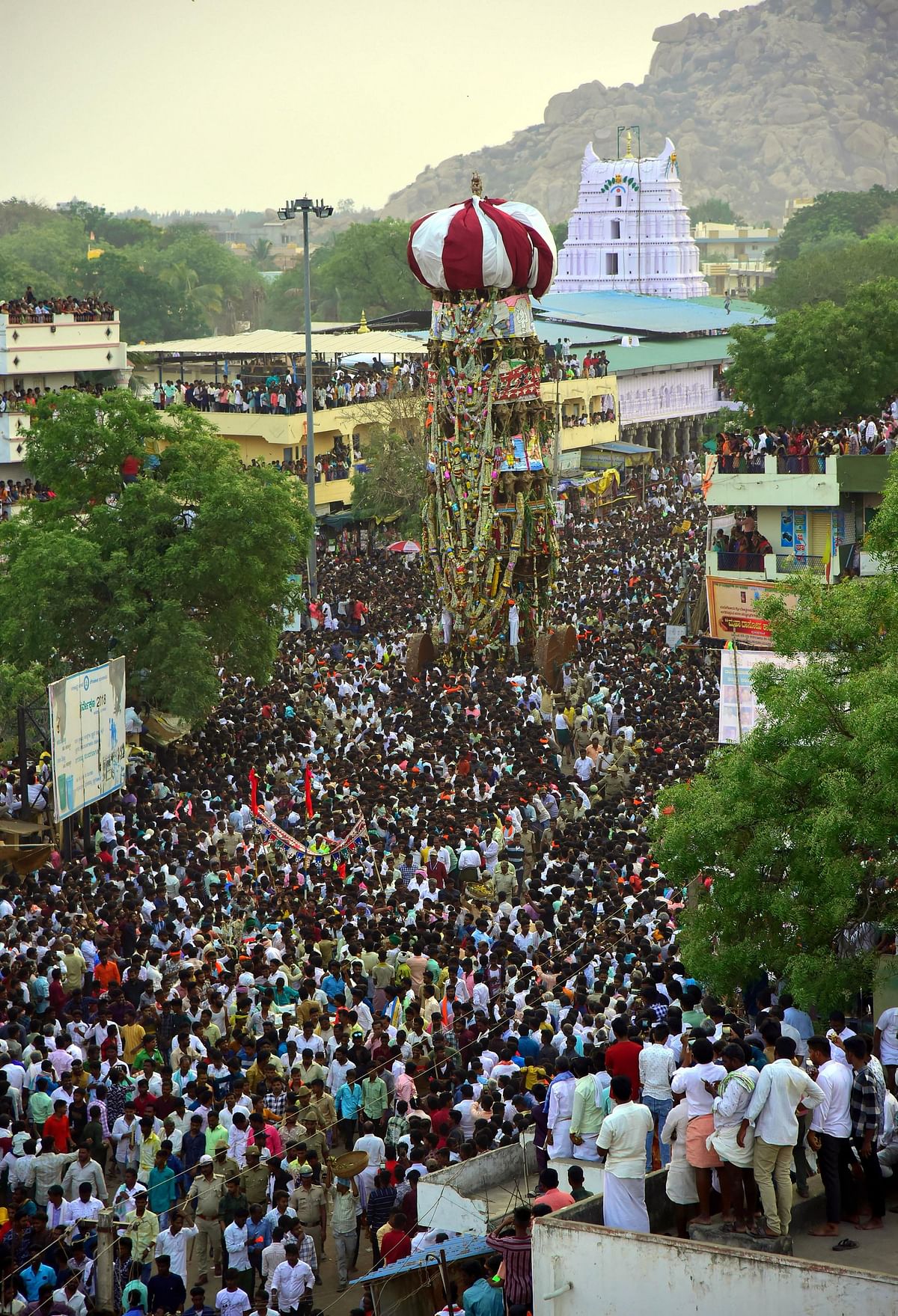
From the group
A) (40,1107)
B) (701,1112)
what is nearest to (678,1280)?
(701,1112)

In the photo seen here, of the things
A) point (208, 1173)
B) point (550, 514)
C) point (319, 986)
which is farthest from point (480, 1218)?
point (550, 514)

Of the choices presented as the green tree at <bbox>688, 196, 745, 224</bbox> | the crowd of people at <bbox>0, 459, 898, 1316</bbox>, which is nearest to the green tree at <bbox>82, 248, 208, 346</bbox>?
the crowd of people at <bbox>0, 459, 898, 1316</bbox>

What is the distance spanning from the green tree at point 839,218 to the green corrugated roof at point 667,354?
44494 millimetres

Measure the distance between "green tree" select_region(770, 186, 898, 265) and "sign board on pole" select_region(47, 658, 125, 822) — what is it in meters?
92.8

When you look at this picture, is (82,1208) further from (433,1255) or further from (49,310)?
(49,310)

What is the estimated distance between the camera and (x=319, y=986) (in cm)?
1566

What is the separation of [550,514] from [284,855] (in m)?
11.1

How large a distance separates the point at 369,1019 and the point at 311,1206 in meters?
3.08

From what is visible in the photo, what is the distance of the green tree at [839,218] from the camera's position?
109625mm

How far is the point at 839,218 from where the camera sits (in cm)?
11062

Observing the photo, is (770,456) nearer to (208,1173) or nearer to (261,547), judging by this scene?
(261,547)

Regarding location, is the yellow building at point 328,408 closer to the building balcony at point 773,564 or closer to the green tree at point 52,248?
the building balcony at point 773,564

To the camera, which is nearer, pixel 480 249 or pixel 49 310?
pixel 480 249

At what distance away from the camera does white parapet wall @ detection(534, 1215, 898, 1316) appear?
8.83 m
